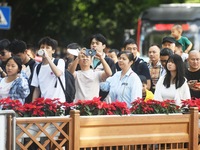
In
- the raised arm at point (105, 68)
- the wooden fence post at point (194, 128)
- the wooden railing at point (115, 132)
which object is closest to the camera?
the wooden railing at point (115, 132)

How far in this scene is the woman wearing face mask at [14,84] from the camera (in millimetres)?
11344

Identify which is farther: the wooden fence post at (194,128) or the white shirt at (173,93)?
the white shirt at (173,93)

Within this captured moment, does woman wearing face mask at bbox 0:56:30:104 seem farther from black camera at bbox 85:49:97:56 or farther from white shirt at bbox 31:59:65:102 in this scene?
black camera at bbox 85:49:97:56

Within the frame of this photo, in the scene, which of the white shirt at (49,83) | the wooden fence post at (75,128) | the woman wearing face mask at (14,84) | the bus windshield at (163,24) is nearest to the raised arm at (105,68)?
the white shirt at (49,83)

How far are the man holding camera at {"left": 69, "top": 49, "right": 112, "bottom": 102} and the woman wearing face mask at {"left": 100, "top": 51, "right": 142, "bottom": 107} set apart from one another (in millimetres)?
119

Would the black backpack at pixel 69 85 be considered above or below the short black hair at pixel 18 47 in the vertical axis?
below

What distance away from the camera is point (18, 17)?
3609 centimetres

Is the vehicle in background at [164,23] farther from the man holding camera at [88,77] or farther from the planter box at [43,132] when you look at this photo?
the planter box at [43,132]

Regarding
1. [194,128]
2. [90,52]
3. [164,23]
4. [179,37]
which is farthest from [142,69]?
[164,23]

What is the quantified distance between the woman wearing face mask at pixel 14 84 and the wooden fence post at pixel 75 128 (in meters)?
2.08

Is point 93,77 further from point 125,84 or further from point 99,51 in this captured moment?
point 99,51

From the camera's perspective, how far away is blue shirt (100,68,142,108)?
1160 centimetres

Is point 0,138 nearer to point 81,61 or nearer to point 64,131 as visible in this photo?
point 64,131

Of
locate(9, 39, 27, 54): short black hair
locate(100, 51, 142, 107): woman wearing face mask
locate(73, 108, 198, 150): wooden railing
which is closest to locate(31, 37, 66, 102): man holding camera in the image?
locate(100, 51, 142, 107): woman wearing face mask
